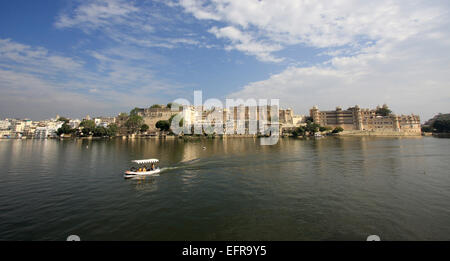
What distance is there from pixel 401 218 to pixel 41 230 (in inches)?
673

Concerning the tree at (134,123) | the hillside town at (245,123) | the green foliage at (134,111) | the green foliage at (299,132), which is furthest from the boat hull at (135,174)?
the green foliage at (134,111)

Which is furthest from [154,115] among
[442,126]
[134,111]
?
[442,126]

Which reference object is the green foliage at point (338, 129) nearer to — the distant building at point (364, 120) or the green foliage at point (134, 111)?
the distant building at point (364, 120)

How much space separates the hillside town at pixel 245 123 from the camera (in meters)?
97.3

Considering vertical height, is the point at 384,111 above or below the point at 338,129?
above

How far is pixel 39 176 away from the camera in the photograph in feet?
66.0

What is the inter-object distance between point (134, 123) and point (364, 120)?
120 meters

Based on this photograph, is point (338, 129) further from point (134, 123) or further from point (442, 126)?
point (134, 123)

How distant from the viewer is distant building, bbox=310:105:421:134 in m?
108

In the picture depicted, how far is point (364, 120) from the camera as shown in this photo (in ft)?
376

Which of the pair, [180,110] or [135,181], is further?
[180,110]

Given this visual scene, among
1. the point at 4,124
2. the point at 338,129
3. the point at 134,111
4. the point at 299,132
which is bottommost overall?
the point at 299,132

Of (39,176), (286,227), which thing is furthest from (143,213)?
(39,176)
